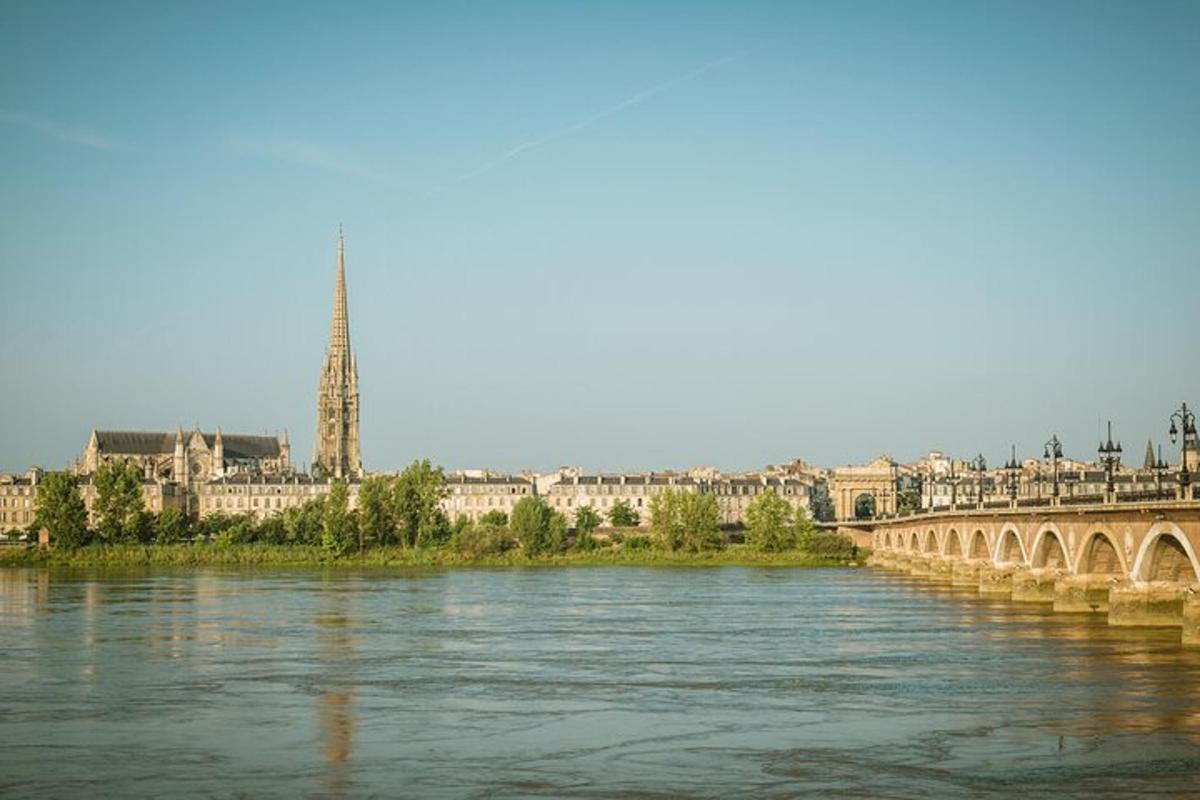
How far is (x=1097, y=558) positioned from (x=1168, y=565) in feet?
34.2

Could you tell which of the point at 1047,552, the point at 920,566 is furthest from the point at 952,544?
the point at 1047,552

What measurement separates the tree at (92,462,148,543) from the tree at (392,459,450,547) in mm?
21256

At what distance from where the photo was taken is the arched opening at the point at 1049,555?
74875mm

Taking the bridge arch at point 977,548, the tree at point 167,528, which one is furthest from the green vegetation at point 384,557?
the bridge arch at point 977,548

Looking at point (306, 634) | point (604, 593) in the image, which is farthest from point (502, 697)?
point (604, 593)

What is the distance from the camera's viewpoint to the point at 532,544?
138375 millimetres

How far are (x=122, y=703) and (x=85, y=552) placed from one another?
99586 millimetres

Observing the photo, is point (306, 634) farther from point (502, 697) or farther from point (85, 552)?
point (85, 552)

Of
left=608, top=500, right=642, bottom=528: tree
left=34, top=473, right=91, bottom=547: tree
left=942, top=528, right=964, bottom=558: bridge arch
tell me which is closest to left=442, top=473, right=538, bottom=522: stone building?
left=608, top=500, right=642, bottom=528: tree

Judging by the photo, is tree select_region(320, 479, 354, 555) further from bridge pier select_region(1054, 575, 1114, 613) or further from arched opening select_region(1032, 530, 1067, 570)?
bridge pier select_region(1054, 575, 1114, 613)

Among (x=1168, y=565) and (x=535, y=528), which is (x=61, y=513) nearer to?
(x=535, y=528)

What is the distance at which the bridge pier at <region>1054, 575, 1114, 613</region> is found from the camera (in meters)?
65.4

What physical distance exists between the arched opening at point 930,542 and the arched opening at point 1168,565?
5767 centimetres

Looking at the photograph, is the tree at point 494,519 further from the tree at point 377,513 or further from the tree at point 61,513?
the tree at point 61,513
